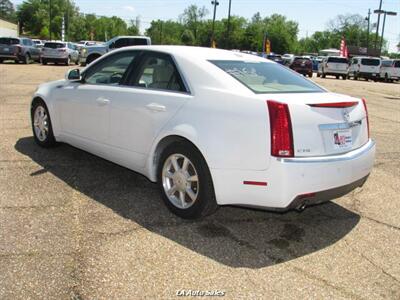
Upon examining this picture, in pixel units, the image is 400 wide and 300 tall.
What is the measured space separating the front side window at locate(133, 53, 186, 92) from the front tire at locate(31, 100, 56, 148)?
2.04 m

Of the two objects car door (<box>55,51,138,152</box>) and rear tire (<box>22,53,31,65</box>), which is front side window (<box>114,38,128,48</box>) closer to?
rear tire (<box>22,53,31,65</box>)

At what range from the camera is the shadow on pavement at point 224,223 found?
151 inches

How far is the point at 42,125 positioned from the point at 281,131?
13.4 feet

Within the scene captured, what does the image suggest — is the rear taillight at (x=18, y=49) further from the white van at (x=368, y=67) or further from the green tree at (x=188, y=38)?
the green tree at (x=188, y=38)

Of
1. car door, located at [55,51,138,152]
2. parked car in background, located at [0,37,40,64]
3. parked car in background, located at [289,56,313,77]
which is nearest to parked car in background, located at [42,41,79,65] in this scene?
parked car in background, located at [0,37,40,64]

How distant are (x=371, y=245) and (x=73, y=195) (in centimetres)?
298

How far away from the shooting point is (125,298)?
3039 mm

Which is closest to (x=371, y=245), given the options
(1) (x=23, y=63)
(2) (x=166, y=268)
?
(2) (x=166, y=268)

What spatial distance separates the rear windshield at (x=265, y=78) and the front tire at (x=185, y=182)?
80cm

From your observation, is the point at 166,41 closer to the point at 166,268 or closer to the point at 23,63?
the point at 23,63

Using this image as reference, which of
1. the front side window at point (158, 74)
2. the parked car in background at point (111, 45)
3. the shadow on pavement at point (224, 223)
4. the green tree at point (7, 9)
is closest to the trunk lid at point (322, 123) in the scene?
the shadow on pavement at point (224, 223)

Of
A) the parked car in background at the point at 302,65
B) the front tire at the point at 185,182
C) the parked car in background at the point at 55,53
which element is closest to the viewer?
the front tire at the point at 185,182

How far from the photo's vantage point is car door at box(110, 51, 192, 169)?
448 centimetres

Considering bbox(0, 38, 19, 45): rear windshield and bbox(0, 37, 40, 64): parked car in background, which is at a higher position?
bbox(0, 38, 19, 45): rear windshield
